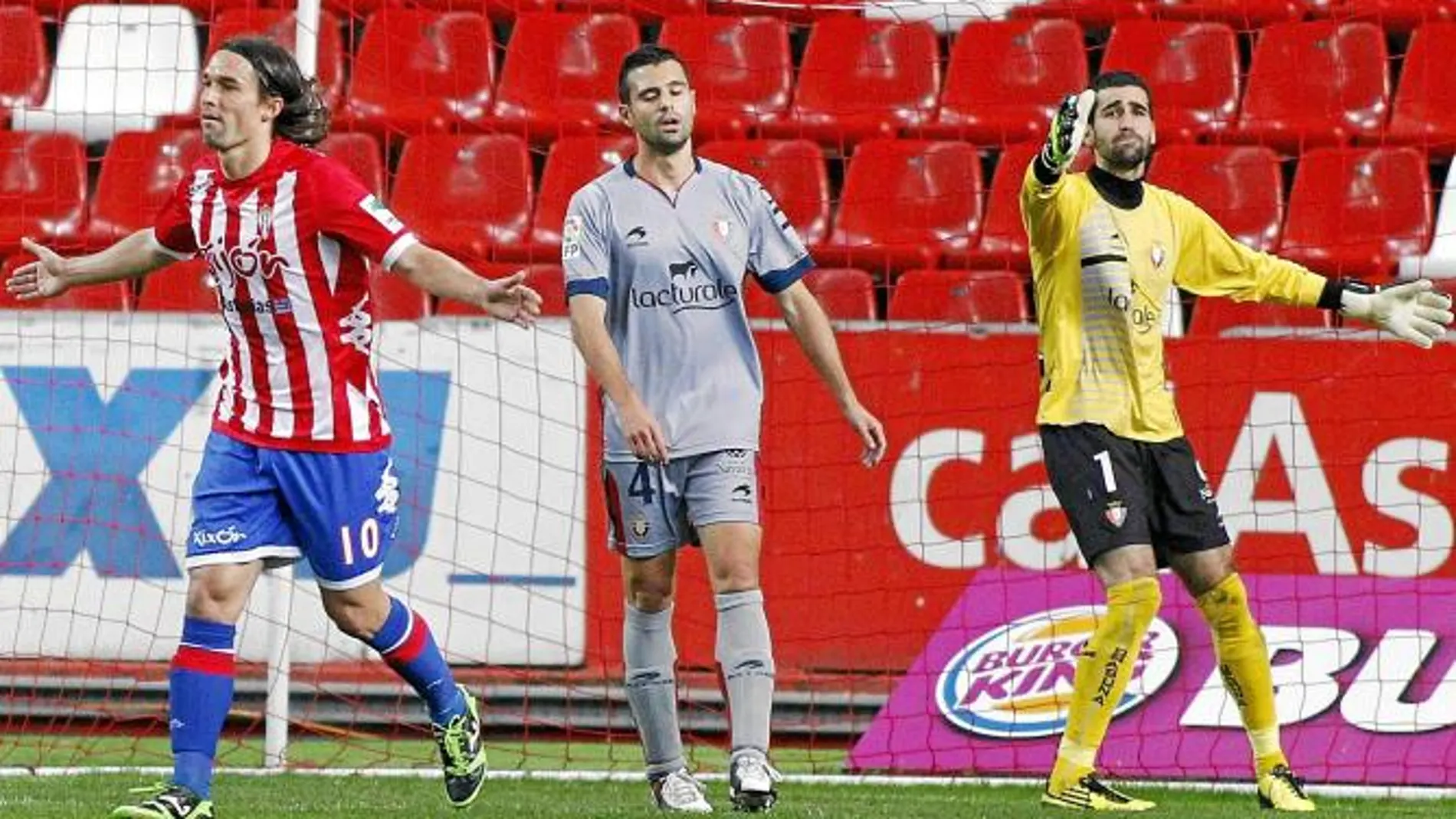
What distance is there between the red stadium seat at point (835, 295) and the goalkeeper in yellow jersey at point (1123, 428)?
2354 millimetres

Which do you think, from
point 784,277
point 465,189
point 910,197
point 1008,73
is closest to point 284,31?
point 465,189

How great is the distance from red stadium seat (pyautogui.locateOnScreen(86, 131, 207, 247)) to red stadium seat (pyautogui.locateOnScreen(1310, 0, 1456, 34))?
5.37 m

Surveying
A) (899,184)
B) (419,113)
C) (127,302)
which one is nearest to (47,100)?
(419,113)

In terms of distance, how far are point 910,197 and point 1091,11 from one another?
172cm

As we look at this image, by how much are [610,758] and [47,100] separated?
4925mm

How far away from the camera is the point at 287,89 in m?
6.96

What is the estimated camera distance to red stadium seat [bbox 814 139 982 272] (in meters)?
11.7

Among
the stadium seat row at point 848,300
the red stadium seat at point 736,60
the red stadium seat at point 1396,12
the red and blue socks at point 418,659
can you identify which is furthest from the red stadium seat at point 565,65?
the red and blue socks at point 418,659

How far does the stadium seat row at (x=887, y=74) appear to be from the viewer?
12352mm

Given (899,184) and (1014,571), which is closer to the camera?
(1014,571)

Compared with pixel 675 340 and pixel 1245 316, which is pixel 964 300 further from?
pixel 675 340

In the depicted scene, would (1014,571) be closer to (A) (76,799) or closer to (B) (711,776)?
(B) (711,776)

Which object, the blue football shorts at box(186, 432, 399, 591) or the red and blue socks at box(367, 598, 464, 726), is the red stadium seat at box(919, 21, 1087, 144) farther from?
the blue football shorts at box(186, 432, 399, 591)

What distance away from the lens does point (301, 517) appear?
692 centimetres
